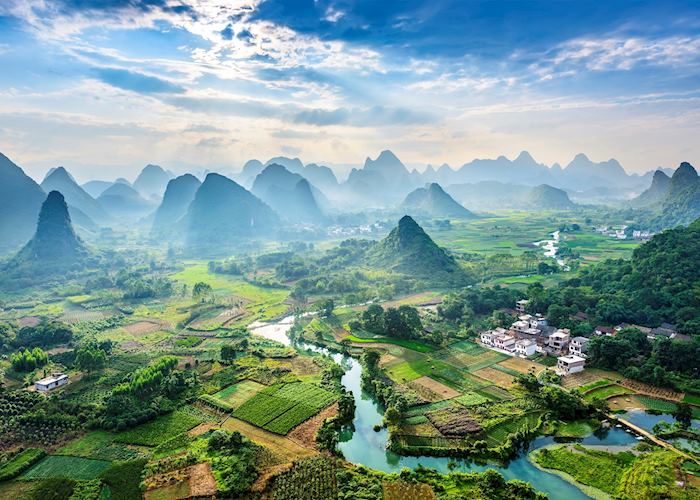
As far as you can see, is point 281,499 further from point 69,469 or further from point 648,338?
point 648,338

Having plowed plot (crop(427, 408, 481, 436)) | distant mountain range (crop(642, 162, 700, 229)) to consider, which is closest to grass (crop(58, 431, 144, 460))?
plowed plot (crop(427, 408, 481, 436))

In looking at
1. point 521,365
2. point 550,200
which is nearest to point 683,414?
point 521,365

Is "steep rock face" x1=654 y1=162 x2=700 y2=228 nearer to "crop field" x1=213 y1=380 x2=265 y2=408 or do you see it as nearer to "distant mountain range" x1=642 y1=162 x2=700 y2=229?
"distant mountain range" x1=642 y1=162 x2=700 y2=229

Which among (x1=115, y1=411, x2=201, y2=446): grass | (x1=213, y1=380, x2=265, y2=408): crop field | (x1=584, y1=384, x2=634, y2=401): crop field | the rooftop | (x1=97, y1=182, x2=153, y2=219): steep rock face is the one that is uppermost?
(x1=97, y1=182, x2=153, y2=219): steep rock face

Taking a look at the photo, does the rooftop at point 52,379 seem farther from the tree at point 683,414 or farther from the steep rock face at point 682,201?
the steep rock face at point 682,201

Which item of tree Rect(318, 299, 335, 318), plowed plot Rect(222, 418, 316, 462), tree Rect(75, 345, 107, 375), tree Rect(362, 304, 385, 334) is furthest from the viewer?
tree Rect(318, 299, 335, 318)

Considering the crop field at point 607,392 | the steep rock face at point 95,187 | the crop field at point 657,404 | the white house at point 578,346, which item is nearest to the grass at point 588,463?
the crop field at point 607,392

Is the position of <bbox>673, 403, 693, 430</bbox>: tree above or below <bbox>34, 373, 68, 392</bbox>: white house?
above
